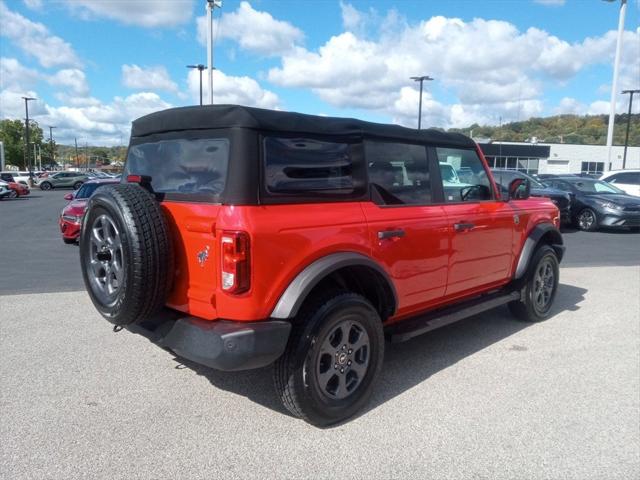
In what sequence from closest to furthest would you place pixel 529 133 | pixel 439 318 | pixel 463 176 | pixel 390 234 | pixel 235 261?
pixel 235 261 → pixel 390 234 → pixel 439 318 → pixel 463 176 → pixel 529 133

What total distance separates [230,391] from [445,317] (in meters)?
1.80

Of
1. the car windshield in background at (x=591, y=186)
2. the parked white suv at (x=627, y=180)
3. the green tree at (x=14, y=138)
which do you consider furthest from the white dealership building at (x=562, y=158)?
the green tree at (x=14, y=138)

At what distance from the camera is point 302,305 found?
3148 millimetres

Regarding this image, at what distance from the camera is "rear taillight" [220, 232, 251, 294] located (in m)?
2.74

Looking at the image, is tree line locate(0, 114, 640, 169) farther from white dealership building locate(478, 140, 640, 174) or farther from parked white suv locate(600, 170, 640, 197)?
parked white suv locate(600, 170, 640, 197)

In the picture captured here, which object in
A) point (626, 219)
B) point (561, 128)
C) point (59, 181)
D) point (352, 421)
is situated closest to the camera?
point (352, 421)

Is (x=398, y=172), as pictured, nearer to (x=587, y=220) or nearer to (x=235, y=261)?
(x=235, y=261)

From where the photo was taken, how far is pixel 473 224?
14.2 ft

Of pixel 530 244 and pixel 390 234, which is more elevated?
pixel 390 234

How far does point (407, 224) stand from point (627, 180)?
16688 millimetres

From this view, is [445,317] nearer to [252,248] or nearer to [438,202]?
[438,202]

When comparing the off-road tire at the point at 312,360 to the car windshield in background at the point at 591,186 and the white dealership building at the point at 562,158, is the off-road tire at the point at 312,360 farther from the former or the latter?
the white dealership building at the point at 562,158

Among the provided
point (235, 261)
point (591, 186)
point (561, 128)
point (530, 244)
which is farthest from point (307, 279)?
point (561, 128)

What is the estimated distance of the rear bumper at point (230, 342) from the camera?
110 inches
